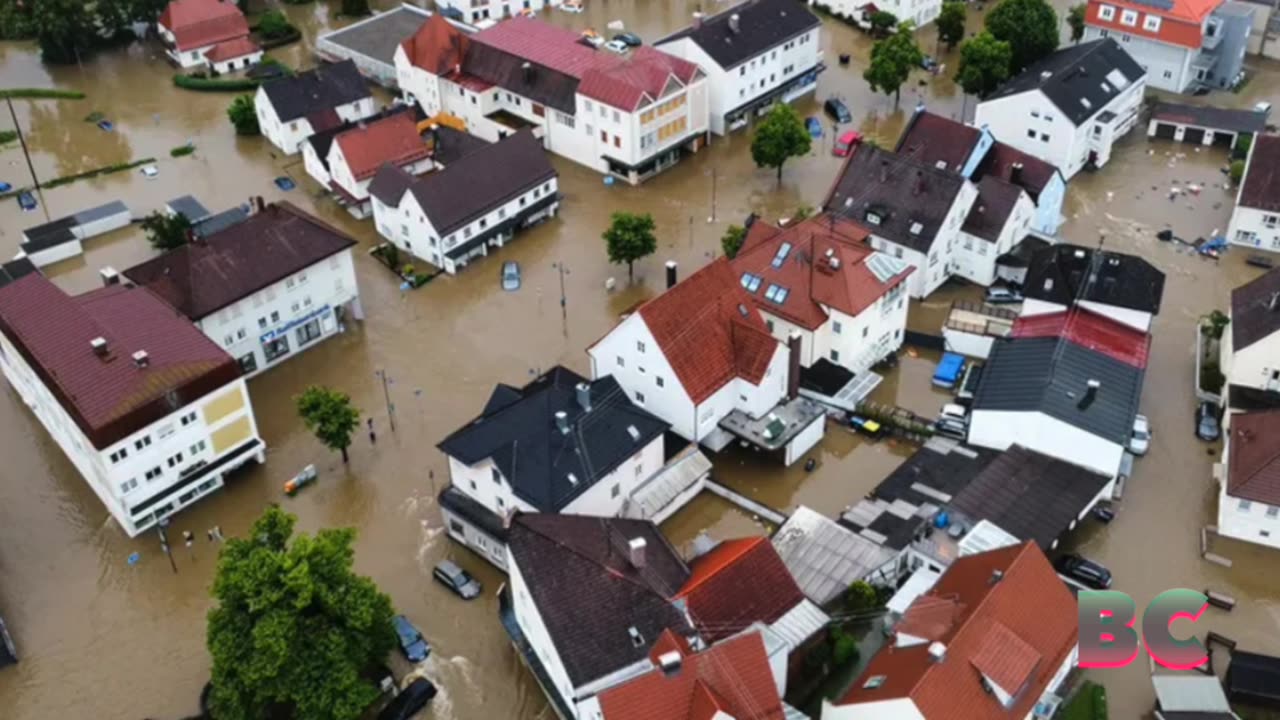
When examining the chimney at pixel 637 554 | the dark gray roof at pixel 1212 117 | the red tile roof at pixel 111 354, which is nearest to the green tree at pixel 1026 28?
A: the dark gray roof at pixel 1212 117

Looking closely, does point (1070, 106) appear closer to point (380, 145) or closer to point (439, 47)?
point (439, 47)

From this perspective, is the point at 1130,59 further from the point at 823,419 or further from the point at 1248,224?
the point at 823,419

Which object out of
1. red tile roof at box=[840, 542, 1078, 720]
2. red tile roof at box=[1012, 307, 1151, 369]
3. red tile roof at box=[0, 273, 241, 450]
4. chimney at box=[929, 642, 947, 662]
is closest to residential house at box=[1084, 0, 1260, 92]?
red tile roof at box=[1012, 307, 1151, 369]

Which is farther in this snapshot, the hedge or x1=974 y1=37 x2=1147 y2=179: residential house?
the hedge

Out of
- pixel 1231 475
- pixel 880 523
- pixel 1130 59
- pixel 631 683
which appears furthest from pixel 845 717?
pixel 1130 59

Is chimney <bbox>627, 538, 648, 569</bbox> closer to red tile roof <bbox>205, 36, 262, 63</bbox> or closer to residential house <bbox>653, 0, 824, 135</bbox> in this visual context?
residential house <bbox>653, 0, 824, 135</bbox>

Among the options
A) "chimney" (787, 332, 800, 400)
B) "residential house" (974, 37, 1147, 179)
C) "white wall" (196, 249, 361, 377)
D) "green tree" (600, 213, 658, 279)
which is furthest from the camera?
"residential house" (974, 37, 1147, 179)

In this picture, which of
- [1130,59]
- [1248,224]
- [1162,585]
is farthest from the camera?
[1130,59]
